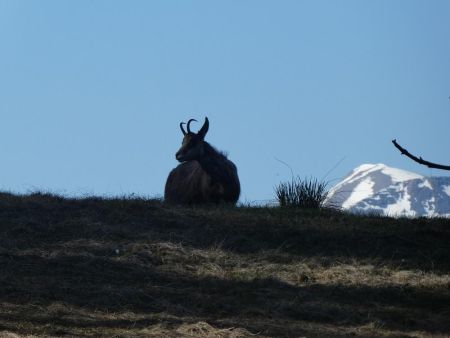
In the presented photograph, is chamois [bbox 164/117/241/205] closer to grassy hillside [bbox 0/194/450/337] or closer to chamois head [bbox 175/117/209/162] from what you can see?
chamois head [bbox 175/117/209/162]

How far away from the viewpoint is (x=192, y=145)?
22344 millimetres

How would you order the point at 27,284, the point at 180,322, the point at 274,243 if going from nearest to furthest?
1. the point at 180,322
2. the point at 27,284
3. the point at 274,243

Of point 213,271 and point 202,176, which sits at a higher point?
point 202,176

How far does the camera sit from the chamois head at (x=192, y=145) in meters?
22.2

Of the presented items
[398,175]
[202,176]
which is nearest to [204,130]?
[202,176]

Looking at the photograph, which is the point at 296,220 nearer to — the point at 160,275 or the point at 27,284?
the point at 160,275

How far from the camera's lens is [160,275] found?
13984 mm

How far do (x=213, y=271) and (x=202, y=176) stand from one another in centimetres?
780

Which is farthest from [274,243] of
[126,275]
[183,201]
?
[183,201]

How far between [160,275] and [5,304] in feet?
7.28

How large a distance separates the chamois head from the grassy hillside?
14.6 ft

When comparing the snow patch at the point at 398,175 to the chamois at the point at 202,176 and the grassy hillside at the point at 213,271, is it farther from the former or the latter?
the grassy hillside at the point at 213,271

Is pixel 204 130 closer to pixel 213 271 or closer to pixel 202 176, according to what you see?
pixel 202 176

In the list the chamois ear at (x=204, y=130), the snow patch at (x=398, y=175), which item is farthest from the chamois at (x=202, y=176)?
the snow patch at (x=398, y=175)
